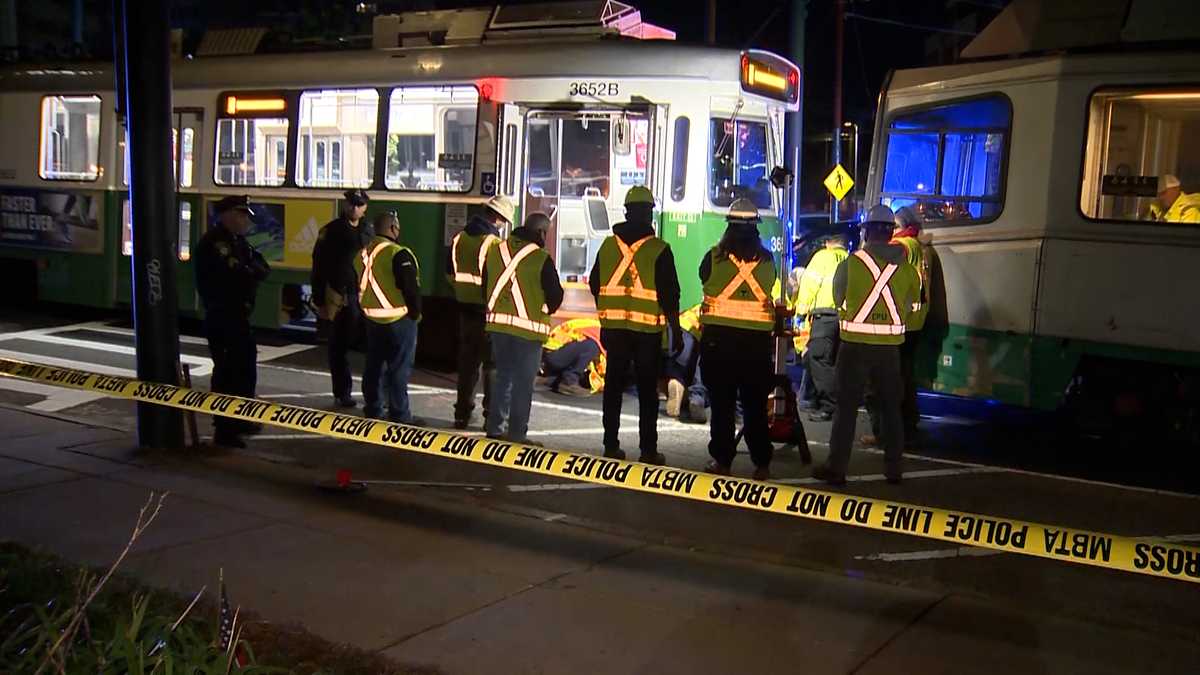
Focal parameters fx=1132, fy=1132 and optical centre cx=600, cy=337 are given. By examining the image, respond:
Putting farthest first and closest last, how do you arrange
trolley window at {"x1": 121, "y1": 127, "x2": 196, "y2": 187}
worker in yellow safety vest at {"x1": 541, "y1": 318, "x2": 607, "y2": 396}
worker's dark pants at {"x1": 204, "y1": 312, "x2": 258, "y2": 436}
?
1. trolley window at {"x1": 121, "y1": 127, "x2": 196, "y2": 187}
2. worker in yellow safety vest at {"x1": 541, "y1": 318, "x2": 607, "y2": 396}
3. worker's dark pants at {"x1": 204, "y1": 312, "x2": 258, "y2": 436}

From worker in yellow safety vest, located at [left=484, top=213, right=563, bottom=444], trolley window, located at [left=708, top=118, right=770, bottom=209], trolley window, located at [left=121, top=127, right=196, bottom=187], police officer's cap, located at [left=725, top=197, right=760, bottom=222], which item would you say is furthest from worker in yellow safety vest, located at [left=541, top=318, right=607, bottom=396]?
trolley window, located at [left=121, top=127, right=196, bottom=187]

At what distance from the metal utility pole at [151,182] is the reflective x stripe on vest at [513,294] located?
7.43 ft

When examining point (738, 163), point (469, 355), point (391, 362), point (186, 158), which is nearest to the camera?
point (391, 362)

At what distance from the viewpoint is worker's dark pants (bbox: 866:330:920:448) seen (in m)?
8.80

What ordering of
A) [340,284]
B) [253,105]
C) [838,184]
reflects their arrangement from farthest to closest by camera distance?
1. [838,184]
2. [253,105]
3. [340,284]

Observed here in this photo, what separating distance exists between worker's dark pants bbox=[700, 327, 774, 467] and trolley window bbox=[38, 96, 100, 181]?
1010cm

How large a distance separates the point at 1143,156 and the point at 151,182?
6.98 m

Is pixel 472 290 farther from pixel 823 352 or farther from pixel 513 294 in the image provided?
pixel 823 352

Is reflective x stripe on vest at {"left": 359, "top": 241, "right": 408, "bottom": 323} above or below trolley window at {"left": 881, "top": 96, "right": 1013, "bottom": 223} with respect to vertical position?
below

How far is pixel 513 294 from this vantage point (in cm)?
797

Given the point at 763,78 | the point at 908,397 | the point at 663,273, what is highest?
the point at 763,78

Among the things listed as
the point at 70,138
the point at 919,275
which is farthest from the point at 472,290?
the point at 70,138

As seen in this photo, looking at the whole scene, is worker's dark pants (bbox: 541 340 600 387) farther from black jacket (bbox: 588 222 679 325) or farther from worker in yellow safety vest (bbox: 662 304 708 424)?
black jacket (bbox: 588 222 679 325)

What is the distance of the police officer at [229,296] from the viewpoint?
817 cm
